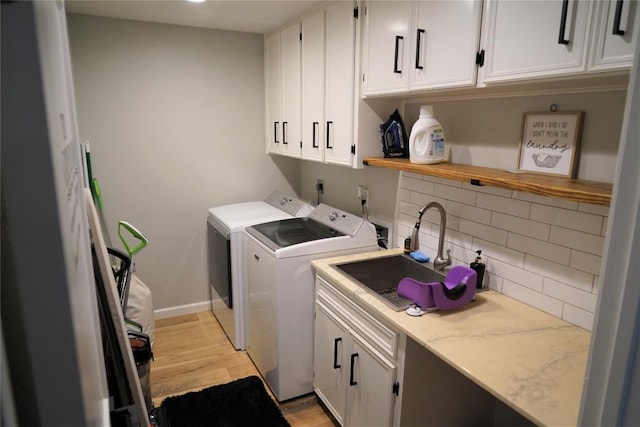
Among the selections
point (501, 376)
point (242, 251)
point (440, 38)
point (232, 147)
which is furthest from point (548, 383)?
point (232, 147)

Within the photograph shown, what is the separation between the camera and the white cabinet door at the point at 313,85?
2.55 m

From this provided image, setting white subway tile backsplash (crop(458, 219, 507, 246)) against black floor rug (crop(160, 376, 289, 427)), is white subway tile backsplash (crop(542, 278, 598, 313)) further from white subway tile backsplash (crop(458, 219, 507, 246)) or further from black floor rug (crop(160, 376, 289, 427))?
black floor rug (crop(160, 376, 289, 427))

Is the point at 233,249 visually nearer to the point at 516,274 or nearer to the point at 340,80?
the point at 340,80

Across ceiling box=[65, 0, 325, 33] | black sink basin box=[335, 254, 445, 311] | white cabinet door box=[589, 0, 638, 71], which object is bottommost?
black sink basin box=[335, 254, 445, 311]

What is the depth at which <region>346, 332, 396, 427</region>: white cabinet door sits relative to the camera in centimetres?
172

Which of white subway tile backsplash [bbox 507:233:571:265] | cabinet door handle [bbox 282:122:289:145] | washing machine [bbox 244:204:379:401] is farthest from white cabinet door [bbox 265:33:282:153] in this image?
white subway tile backsplash [bbox 507:233:571:265]

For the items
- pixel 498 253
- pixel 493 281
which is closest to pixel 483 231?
pixel 498 253

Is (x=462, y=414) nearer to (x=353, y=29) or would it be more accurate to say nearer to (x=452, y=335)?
(x=452, y=335)

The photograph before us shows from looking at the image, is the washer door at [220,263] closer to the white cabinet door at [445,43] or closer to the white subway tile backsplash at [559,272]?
the white cabinet door at [445,43]

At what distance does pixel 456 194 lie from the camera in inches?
81.0

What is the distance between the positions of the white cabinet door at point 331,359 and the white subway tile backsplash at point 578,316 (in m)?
0.93

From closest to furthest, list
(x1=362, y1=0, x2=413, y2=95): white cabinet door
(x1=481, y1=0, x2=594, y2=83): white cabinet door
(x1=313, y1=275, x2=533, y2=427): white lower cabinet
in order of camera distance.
A: (x1=481, y1=0, x2=594, y2=83): white cabinet door < (x1=313, y1=275, x2=533, y2=427): white lower cabinet < (x1=362, y1=0, x2=413, y2=95): white cabinet door

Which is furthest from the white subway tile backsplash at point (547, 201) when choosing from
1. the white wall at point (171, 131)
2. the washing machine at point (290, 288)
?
the white wall at point (171, 131)

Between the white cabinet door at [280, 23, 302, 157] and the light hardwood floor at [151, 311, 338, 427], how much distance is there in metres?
1.55
